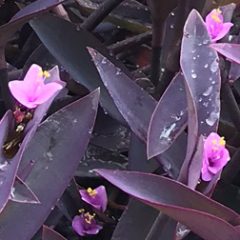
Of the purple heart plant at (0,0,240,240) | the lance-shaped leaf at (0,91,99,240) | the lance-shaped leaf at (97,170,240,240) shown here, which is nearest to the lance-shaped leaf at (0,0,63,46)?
the purple heart plant at (0,0,240,240)

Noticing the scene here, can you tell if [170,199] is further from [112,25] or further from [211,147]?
[112,25]

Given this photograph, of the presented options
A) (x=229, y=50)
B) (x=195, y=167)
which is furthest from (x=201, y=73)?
(x=195, y=167)

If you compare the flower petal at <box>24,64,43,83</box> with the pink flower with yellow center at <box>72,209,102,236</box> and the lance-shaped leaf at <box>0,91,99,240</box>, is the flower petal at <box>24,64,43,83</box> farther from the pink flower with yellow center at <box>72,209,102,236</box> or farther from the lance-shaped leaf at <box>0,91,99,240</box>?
the pink flower with yellow center at <box>72,209,102,236</box>

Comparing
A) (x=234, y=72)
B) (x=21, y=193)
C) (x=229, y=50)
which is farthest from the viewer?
(x=234, y=72)

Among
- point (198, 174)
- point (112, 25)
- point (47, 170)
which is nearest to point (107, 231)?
point (47, 170)

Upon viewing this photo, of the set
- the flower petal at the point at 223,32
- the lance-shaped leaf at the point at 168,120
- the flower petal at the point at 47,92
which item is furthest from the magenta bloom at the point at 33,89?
the flower petal at the point at 223,32

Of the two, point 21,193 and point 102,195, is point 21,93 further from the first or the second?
point 102,195
